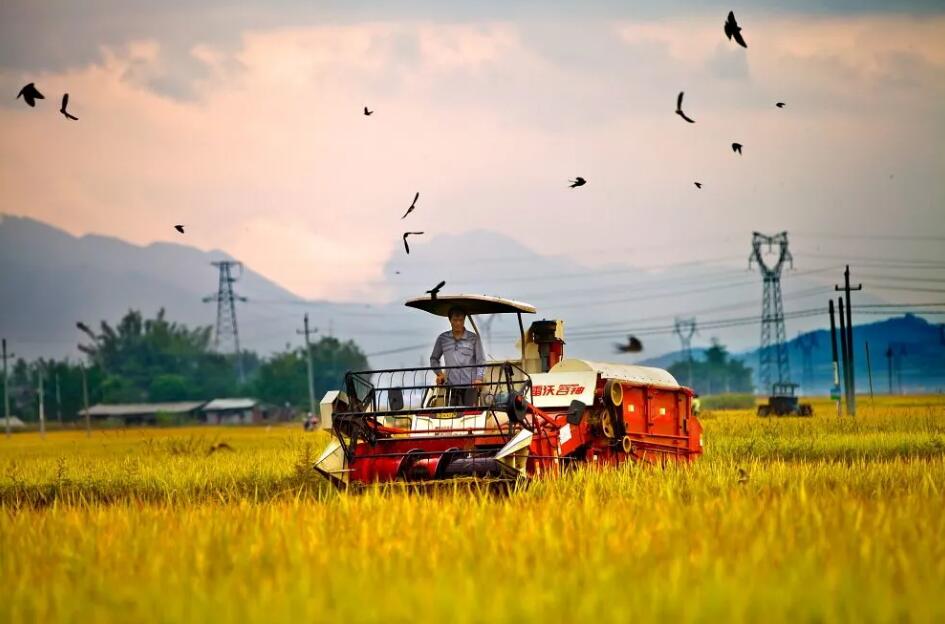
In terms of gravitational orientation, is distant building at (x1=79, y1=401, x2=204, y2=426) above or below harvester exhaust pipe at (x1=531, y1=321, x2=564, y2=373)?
below

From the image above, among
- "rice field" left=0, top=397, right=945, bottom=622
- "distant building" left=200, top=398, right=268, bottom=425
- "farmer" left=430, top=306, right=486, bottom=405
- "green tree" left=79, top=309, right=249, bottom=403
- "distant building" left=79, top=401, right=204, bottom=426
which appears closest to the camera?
"rice field" left=0, top=397, right=945, bottom=622

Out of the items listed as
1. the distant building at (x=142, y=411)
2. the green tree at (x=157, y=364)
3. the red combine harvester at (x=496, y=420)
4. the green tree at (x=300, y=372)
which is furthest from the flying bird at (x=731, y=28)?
the green tree at (x=157, y=364)

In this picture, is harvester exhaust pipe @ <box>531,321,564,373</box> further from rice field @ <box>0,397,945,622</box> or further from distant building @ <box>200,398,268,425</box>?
distant building @ <box>200,398,268,425</box>

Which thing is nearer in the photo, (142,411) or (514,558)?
(514,558)

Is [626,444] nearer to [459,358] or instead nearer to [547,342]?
[547,342]

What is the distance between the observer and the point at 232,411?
15712 cm

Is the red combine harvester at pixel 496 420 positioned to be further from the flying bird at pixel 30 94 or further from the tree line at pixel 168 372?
the tree line at pixel 168 372

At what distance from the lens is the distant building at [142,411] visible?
496 feet

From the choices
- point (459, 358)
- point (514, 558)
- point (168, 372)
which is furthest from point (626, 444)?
point (168, 372)

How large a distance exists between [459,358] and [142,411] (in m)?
140

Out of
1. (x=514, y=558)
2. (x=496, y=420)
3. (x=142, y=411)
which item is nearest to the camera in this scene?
(x=514, y=558)

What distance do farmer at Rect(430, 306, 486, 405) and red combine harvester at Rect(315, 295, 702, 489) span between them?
10cm

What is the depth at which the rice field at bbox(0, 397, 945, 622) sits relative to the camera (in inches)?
291

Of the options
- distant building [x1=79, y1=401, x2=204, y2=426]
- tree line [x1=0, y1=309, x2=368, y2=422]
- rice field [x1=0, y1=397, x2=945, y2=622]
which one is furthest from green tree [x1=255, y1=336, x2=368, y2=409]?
rice field [x1=0, y1=397, x2=945, y2=622]
